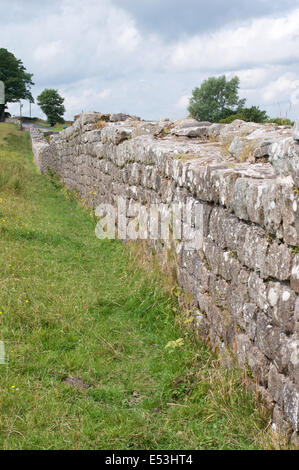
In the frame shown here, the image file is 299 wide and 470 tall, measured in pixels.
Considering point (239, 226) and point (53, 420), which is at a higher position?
point (239, 226)

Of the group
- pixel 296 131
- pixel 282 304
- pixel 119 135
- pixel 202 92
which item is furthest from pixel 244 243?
pixel 202 92

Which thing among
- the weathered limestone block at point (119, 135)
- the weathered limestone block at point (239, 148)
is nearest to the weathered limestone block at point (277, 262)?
the weathered limestone block at point (239, 148)

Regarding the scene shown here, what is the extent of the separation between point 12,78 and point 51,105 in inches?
367

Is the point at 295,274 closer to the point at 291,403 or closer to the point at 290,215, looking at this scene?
the point at 290,215

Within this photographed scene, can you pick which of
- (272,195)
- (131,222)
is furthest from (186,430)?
(131,222)

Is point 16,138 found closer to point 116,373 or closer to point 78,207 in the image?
point 78,207

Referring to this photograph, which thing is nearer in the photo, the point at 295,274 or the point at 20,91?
the point at 295,274

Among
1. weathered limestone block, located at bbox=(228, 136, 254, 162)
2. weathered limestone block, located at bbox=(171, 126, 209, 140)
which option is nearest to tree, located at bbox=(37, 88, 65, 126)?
weathered limestone block, located at bbox=(171, 126, 209, 140)

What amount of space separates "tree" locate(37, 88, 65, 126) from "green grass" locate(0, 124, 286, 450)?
67.3 meters

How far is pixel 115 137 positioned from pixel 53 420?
23.1 ft

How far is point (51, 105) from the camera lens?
71.1 meters

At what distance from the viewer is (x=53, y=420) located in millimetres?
3498

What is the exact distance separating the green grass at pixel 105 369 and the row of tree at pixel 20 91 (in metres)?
57.6
